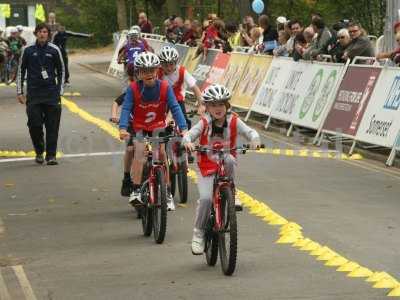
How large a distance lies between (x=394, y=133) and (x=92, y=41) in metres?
60.8

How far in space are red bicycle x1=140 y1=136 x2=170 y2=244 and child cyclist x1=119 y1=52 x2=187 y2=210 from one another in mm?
141

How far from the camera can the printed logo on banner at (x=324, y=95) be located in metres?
18.8

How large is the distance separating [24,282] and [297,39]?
1334 centimetres

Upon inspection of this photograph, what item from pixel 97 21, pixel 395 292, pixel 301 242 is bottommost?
pixel 97 21

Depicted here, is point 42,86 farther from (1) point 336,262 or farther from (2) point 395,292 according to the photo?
(2) point 395,292

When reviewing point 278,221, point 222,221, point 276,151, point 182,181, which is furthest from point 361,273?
point 276,151

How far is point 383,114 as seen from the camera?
16.5 meters

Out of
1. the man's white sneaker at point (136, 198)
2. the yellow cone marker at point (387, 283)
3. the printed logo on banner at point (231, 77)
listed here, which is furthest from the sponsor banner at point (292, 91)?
the yellow cone marker at point (387, 283)

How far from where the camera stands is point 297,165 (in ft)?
52.9

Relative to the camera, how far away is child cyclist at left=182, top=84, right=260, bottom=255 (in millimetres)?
8992

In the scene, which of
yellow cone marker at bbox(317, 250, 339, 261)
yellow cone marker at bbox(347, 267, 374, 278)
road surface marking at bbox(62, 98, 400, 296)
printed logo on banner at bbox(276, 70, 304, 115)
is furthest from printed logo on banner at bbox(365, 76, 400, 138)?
yellow cone marker at bbox(347, 267, 374, 278)

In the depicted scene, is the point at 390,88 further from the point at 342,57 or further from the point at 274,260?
the point at 274,260

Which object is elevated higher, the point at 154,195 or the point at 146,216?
the point at 154,195

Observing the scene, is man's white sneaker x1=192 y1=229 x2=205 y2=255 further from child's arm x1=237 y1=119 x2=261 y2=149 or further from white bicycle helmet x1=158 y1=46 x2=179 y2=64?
white bicycle helmet x1=158 y1=46 x2=179 y2=64
